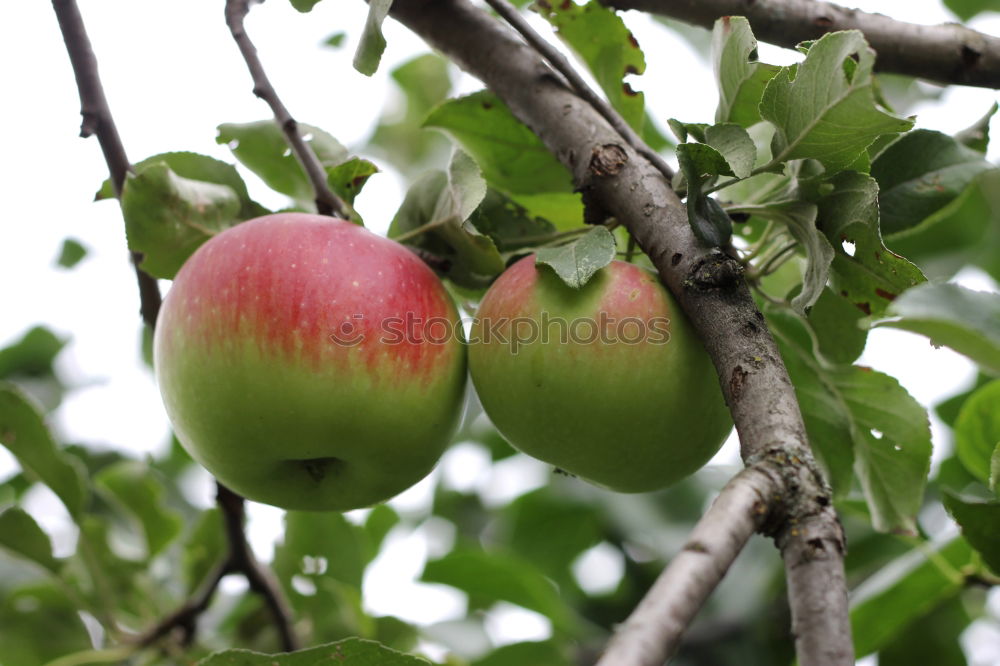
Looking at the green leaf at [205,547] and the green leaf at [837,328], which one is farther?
the green leaf at [205,547]

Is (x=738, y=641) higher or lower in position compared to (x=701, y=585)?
lower

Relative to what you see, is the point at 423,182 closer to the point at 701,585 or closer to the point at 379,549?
the point at 701,585

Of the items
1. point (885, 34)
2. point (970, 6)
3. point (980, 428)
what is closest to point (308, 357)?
point (885, 34)

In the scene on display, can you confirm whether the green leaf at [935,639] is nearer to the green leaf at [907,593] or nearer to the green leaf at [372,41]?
the green leaf at [907,593]

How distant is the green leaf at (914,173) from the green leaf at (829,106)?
0.18 metres

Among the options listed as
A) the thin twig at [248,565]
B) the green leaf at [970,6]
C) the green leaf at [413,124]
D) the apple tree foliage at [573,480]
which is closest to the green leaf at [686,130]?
the apple tree foliage at [573,480]

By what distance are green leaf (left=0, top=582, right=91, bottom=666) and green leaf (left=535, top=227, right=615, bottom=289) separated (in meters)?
1.10

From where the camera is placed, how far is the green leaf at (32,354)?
1.97 metres

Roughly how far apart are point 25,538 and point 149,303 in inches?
19.0

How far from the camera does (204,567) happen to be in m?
1.63

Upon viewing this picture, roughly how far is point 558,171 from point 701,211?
369 millimetres

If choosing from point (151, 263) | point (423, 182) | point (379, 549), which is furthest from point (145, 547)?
point (423, 182)

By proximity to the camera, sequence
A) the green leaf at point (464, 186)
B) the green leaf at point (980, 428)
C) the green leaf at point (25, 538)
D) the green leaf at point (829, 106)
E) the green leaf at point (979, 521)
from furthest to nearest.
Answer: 1. the green leaf at point (25, 538)
2. the green leaf at point (980, 428)
3. the green leaf at point (464, 186)
4. the green leaf at point (979, 521)
5. the green leaf at point (829, 106)

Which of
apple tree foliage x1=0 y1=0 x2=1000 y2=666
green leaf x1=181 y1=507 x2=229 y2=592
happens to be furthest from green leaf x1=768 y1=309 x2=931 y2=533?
green leaf x1=181 y1=507 x2=229 y2=592
